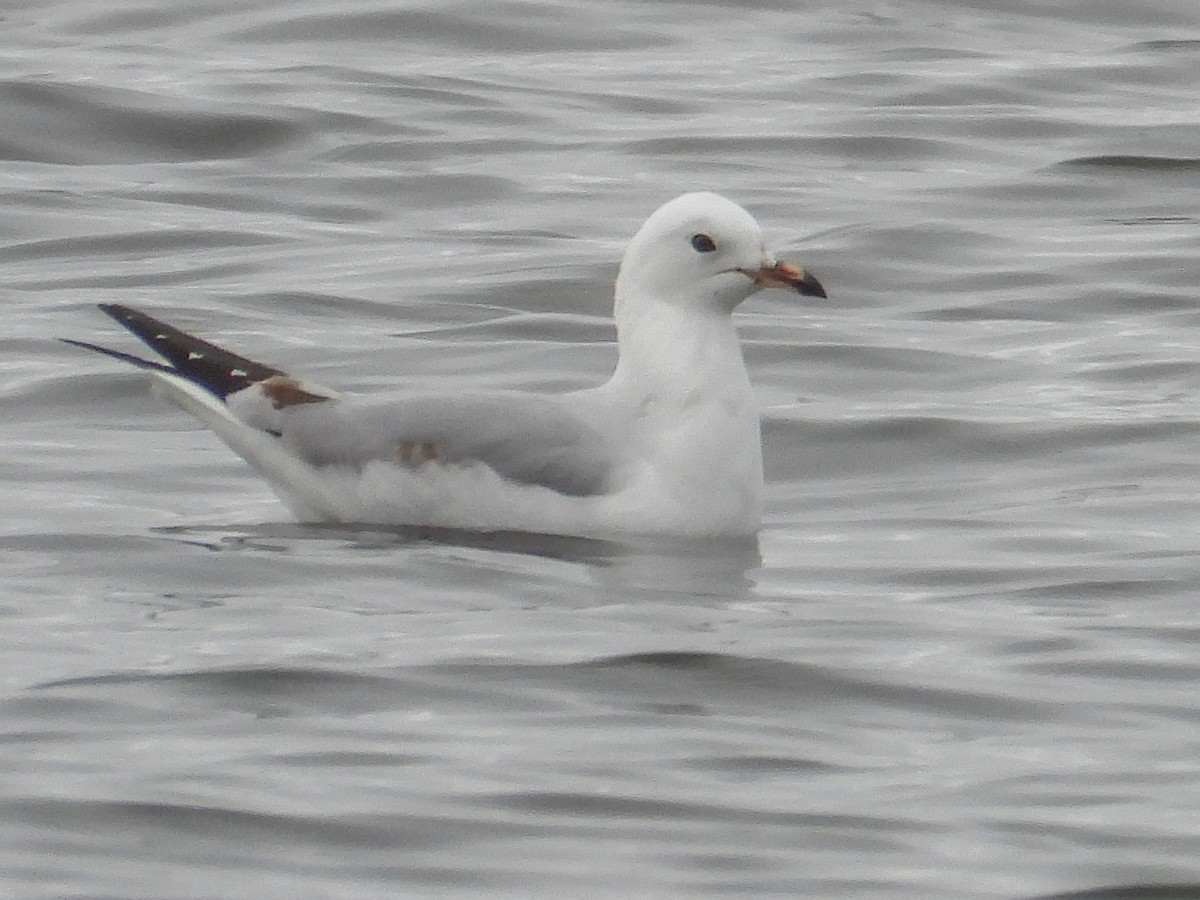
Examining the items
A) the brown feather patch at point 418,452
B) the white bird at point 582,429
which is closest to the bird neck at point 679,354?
the white bird at point 582,429

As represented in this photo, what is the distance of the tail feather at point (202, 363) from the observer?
8.97 meters

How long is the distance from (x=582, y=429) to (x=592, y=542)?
0.96 feet

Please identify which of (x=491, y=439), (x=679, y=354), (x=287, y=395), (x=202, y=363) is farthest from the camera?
(x=202, y=363)

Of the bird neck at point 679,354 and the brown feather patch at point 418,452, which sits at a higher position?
the bird neck at point 679,354

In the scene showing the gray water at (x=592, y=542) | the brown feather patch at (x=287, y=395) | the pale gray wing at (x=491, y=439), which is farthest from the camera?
the brown feather patch at (x=287, y=395)

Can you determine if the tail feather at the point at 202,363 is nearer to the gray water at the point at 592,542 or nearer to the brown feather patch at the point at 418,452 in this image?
the gray water at the point at 592,542

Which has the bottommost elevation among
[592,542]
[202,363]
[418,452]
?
[592,542]

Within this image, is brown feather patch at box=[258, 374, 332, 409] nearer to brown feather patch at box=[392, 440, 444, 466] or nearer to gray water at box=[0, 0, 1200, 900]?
gray water at box=[0, 0, 1200, 900]

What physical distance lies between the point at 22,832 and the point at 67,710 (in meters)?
0.79

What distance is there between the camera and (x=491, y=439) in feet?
27.6

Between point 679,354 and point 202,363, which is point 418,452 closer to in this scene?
point 679,354

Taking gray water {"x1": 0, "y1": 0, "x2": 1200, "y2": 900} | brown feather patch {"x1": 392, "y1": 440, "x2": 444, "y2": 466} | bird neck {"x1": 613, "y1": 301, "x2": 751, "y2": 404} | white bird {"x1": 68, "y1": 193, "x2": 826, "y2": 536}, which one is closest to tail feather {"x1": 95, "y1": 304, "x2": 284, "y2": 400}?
white bird {"x1": 68, "y1": 193, "x2": 826, "y2": 536}

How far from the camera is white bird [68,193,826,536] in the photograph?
8.43 meters

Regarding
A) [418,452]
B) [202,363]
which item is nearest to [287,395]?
[202,363]
